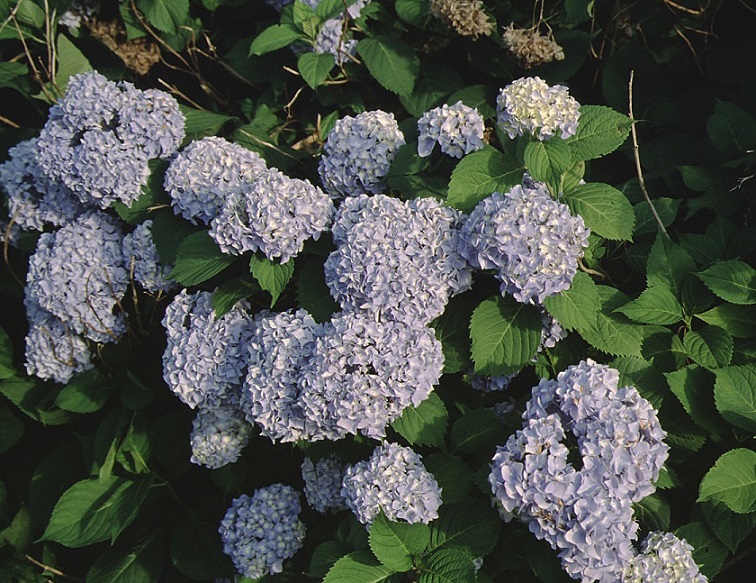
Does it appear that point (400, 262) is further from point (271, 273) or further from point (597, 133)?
point (597, 133)

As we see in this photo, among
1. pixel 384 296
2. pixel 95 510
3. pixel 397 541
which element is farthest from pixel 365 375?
pixel 95 510

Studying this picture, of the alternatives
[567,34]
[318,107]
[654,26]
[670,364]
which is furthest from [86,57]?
[670,364]

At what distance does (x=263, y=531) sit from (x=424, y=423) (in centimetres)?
73

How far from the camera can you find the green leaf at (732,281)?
2.31 metres

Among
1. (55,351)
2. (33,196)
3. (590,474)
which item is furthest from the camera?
(33,196)

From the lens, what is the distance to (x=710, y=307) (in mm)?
2561

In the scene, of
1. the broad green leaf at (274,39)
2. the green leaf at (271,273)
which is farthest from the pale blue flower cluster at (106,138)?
the green leaf at (271,273)

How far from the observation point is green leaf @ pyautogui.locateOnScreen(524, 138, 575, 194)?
2.34 m

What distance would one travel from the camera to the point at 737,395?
2156mm

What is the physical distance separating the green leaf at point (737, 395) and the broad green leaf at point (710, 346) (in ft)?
0.29

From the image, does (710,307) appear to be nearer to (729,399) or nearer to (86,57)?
(729,399)

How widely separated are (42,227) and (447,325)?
1.92 m

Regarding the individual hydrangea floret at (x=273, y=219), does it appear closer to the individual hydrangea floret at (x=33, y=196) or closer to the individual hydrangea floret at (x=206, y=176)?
the individual hydrangea floret at (x=206, y=176)

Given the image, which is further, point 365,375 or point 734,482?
→ point 365,375
